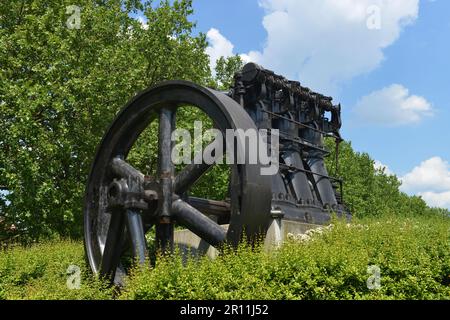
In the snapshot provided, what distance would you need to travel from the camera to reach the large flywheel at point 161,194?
685cm

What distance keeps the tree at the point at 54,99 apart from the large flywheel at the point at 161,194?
6154 millimetres

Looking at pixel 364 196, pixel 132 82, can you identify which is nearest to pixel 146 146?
pixel 132 82

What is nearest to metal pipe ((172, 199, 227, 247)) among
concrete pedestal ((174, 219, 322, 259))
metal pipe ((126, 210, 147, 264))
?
concrete pedestal ((174, 219, 322, 259))

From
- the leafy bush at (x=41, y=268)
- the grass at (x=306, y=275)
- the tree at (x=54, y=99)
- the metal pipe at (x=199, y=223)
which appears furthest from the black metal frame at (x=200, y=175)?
the tree at (x=54, y=99)

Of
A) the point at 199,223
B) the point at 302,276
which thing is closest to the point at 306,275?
the point at 302,276

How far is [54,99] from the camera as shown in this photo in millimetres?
15625

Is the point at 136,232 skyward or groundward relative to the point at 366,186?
groundward

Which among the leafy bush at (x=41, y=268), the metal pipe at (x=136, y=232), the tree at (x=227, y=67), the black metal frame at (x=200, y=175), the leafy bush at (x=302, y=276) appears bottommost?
the leafy bush at (x=41, y=268)

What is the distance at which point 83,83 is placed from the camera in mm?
15992

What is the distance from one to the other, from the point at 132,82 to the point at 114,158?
362 inches

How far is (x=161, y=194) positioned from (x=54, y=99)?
904cm

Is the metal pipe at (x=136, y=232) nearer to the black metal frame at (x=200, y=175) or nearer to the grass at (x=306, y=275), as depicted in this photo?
the black metal frame at (x=200, y=175)

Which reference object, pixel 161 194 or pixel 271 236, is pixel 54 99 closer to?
pixel 161 194

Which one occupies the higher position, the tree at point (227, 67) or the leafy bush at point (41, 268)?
the tree at point (227, 67)
